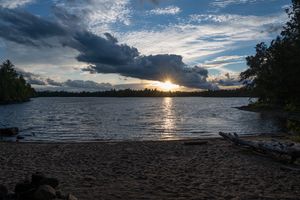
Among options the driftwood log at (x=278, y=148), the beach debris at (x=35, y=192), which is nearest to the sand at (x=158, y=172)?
the driftwood log at (x=278, y=148)

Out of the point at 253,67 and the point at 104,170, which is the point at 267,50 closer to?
the point at 253,67

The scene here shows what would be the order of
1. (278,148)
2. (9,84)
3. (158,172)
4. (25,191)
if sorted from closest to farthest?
(25,191) → (158,172) → (278,148) → (9,84)

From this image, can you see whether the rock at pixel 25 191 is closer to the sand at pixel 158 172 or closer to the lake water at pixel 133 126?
the sand at pixel 158 172

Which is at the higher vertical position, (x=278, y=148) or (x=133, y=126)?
(x=278, y=148)

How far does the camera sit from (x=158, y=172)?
1545 centimetres

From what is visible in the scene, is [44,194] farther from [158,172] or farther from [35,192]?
[158,172]

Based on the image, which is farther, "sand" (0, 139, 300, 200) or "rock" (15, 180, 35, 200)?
"sand" (0, 139, 300, 200)

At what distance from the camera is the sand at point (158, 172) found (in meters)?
11.9

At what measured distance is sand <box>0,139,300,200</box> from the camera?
39.0 ft

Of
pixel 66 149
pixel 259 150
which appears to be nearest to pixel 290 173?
pixel 259 150

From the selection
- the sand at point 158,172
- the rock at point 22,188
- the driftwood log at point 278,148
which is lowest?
the sand at point 158,172

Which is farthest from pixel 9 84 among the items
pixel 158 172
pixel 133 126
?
pixel 158 172

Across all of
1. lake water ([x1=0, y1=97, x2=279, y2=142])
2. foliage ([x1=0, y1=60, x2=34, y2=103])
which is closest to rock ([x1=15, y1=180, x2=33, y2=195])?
lake water ([x1=0, y1=97, x2=279, y2=142])

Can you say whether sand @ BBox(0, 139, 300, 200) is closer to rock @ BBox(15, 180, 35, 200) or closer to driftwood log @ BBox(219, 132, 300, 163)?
driftwood log @ BBox(219, 132, 300, 163)
